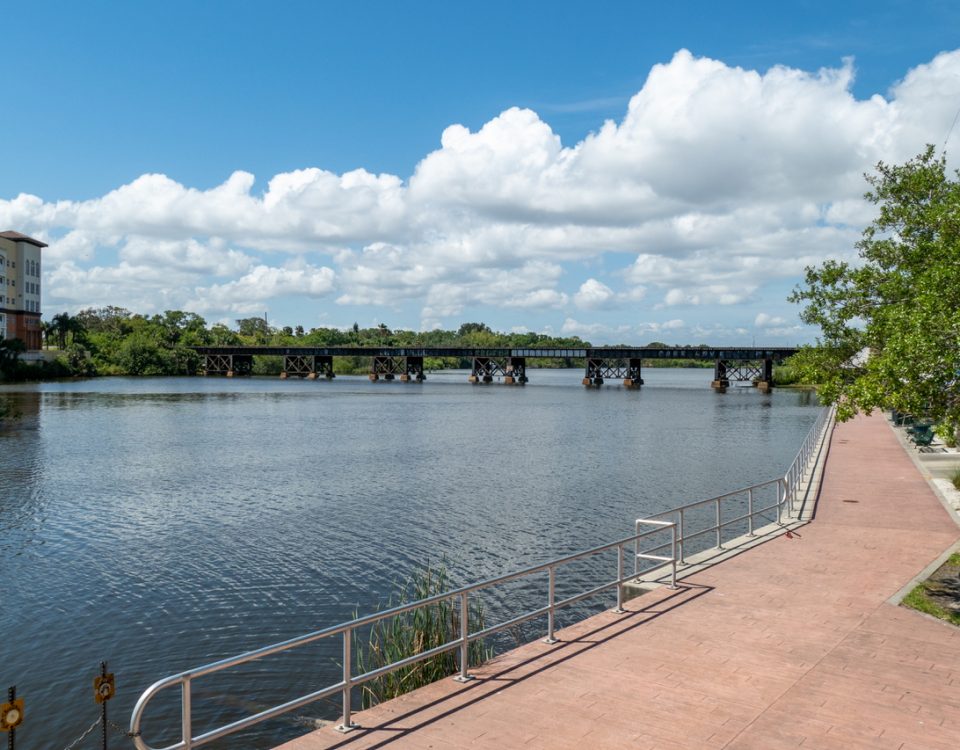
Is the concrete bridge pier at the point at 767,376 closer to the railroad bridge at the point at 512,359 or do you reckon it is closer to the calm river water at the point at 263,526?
the railroad bridge at the point at 512,359

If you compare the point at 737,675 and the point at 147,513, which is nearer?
the point at 737,675

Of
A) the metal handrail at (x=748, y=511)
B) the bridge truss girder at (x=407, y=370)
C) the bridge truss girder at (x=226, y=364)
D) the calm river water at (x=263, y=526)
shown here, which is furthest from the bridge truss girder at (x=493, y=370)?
the metal handrail at (x=748, y=511)

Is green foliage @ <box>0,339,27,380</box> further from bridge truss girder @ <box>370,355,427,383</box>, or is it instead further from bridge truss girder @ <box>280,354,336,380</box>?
bridge truss girder @ <box>370,355,427,383</box>

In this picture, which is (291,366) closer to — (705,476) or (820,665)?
(705,476)

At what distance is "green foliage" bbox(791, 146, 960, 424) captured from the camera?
1196 cm

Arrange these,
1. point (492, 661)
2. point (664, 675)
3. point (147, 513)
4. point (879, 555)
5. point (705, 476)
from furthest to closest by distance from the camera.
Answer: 1. point (705, 476)
2. point (147, 513)
3. point (879, 555)
4. point (492, 661)
5. point (664, 675)

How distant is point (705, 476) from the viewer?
1419 inches

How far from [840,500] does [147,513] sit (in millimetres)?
22383

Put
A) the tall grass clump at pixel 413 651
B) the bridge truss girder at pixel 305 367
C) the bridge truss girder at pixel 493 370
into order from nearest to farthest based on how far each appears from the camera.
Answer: the tall grass clump at pixel 413 651
the bridge truss girder at pixel 493 370
the bridge truss girder at pixel 305 367

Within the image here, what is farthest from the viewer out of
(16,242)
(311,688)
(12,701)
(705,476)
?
(16,242)

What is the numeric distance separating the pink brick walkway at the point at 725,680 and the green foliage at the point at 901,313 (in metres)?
3.30

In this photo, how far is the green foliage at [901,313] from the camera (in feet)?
39.2

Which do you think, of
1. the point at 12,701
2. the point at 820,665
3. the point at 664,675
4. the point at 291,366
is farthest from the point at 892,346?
the point at 291,366

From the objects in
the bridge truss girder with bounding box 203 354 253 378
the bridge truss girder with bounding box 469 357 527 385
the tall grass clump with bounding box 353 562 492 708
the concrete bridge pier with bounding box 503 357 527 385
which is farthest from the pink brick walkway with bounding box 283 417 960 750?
the bridge truss girder with bounding box 203 354 253 378
